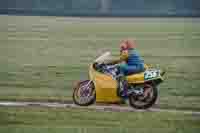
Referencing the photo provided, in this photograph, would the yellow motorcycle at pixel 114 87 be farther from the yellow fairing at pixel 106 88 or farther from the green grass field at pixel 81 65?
the green grass field at pixel 81 65

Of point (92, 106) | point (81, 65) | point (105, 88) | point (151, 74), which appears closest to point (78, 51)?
point (81, 65)

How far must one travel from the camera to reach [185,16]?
31.7 meters

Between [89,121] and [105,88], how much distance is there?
1.48ft

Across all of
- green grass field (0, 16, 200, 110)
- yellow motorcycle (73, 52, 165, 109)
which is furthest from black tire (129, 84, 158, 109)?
green grass field (0, 16, 200, 110)

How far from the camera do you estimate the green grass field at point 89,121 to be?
8281 mm

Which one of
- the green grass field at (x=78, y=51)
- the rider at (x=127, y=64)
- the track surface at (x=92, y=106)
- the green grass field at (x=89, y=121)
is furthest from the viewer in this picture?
the green grass field at (x=78, y=51)

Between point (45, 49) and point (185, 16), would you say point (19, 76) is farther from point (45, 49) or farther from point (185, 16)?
point (185, 16)

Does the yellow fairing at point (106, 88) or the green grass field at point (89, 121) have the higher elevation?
the yellow fairing at point (106, 88)

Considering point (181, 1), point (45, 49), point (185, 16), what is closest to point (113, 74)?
point (45, 49)

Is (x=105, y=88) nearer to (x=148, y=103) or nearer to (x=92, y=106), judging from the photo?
(x=92, y=106)

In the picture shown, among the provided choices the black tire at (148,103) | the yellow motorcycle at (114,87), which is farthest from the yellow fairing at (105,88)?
the black tire at (148,103)

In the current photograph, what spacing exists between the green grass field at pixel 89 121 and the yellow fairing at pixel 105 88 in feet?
0.70

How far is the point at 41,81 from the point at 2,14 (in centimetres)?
1991

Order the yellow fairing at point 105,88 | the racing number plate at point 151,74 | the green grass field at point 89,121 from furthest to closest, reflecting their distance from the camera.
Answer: the yellow fairing at point 105,88 → the racing number plate at point 151,74 → the green grass field at point 89,121
